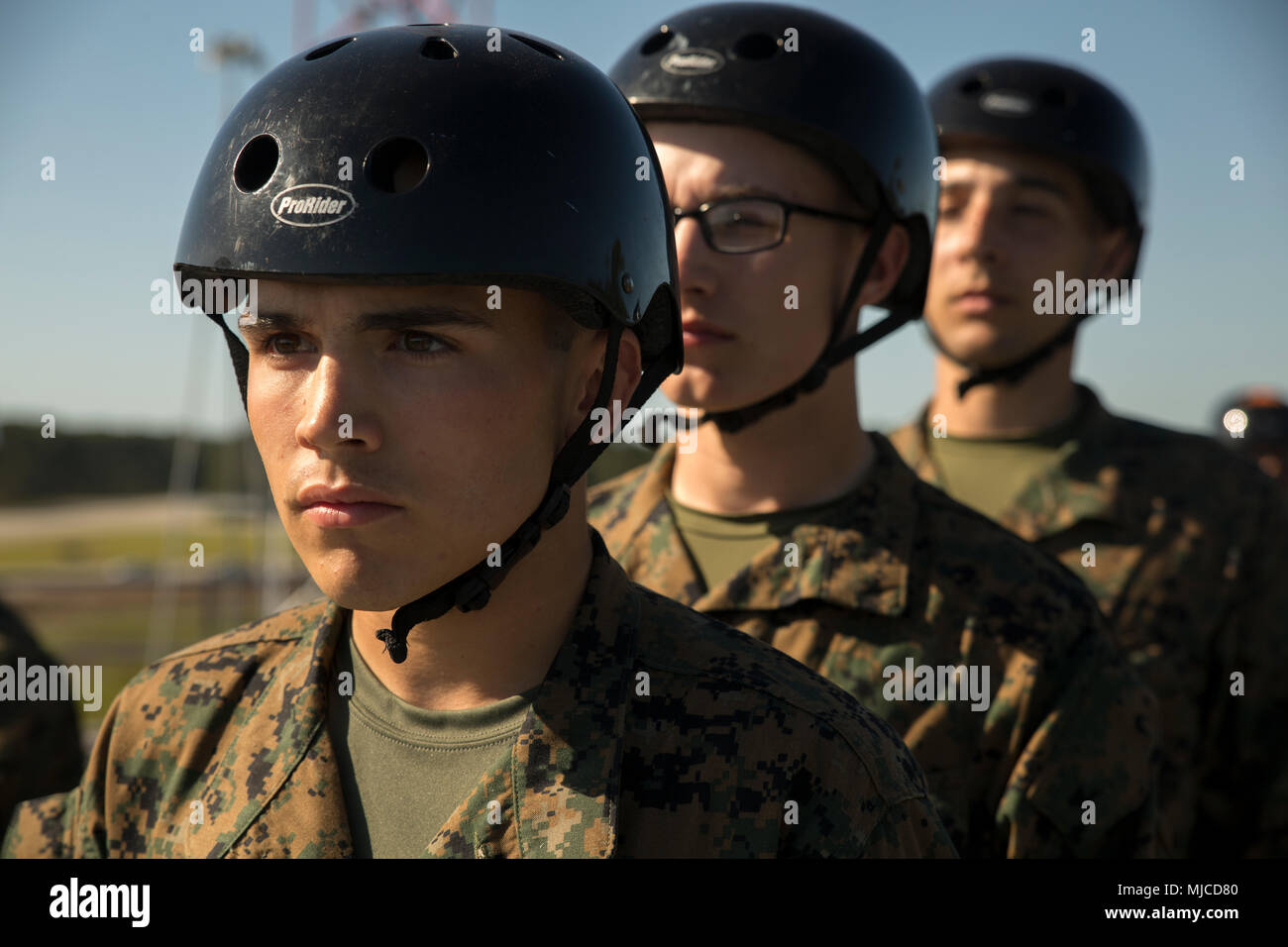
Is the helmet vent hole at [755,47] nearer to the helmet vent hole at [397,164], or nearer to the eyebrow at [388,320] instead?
the helmet vent hole at [397,164]

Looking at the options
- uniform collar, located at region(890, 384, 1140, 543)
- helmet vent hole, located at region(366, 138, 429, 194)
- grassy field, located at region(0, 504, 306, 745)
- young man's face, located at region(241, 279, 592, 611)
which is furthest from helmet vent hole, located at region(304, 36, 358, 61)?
grassy field, located at region(0, 504, 306, 745)

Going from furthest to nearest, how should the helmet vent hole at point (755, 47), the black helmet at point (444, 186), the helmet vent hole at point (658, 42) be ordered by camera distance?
the helmet vent hole at point (658, 42)
the helmet vent hole at point (755, 47)
the black helmet at point (444, 186)

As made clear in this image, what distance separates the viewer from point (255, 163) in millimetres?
2715

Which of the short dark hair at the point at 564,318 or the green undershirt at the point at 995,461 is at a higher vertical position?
the short dark hair at the point at 564,318

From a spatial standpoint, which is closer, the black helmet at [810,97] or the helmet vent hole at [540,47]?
the helmet vent hole at [540,47]

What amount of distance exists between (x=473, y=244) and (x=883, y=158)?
6.84 feet

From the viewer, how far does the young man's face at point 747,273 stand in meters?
3.80

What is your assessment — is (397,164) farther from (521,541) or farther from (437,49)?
(521,541)

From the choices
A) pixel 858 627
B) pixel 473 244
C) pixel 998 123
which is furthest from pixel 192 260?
pixel 998 123

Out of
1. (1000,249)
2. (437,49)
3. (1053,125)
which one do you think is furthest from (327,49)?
(1053,125)

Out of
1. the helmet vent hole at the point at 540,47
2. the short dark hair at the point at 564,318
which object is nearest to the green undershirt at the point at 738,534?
the short dark hair at the point at 564,318

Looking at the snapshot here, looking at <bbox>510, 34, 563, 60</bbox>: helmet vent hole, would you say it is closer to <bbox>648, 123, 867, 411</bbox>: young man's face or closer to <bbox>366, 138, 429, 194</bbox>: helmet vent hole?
<bbox>366, 138, 429, 194</bbox>: helmet vent hole

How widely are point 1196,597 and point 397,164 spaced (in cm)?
391

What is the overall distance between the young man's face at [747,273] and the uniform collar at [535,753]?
1214mm
